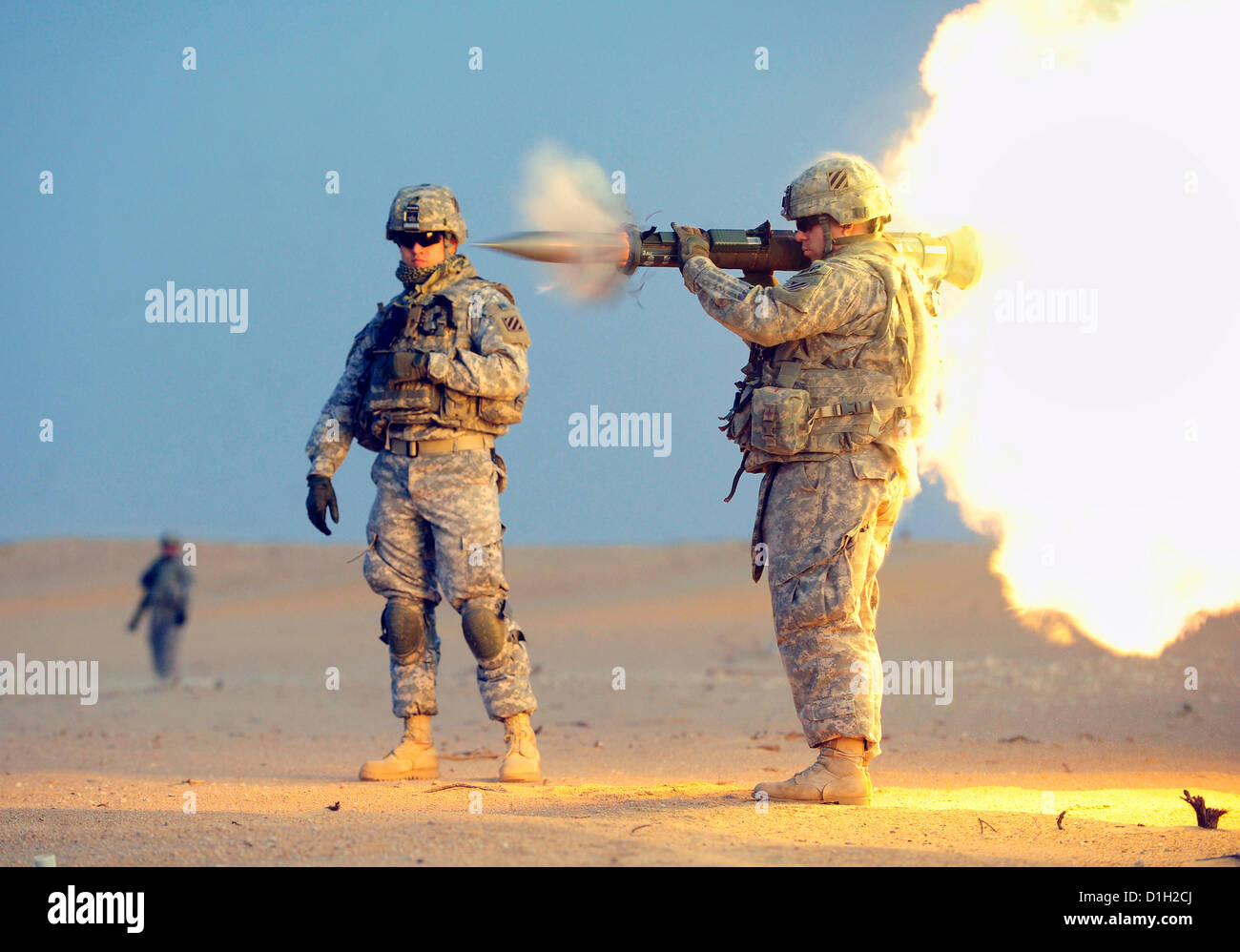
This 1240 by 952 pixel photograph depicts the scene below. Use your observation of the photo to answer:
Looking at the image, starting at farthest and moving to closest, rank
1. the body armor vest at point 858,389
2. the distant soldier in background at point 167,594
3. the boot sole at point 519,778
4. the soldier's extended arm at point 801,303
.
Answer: the distant soldier in background at point 167,594 → the boot sole at point 519,778 → the body armor vest at point 858,389 → the soldier's extended arm at point 801,303

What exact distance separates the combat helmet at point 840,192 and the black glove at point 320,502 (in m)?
3.13

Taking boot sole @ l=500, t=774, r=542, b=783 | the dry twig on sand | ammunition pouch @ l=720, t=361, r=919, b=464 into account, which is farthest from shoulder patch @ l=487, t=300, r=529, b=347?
the dry twig on sand

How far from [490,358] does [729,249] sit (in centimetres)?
149

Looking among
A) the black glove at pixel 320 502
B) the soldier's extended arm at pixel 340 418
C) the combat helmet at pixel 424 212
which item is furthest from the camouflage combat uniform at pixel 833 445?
the black glove at pixel 320 502

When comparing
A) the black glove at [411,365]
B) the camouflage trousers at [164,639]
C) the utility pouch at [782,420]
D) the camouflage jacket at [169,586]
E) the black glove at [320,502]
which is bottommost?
the camouflage trousers at [164,639]

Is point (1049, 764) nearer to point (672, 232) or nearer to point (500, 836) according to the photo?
point (672, 232)

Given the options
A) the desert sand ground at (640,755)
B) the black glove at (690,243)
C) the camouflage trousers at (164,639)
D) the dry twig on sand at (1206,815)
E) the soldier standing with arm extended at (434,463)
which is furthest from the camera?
the camouflage trousers at (164,639)

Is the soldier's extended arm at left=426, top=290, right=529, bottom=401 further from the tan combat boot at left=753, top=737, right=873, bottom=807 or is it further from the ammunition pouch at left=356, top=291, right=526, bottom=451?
the tan combat boot at left=753, top=737, right=873, bottom=807

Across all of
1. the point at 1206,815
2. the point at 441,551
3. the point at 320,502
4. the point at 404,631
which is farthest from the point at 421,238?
the point at 1206,815

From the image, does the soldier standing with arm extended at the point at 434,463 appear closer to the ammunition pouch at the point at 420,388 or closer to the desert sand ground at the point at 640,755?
the ammunition pouch at the point at 420,388

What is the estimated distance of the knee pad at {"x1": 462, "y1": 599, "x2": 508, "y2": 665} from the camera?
6965 millimetres

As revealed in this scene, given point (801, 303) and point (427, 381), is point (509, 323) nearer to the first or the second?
point (427, 381)

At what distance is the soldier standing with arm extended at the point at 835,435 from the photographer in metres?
5.63
